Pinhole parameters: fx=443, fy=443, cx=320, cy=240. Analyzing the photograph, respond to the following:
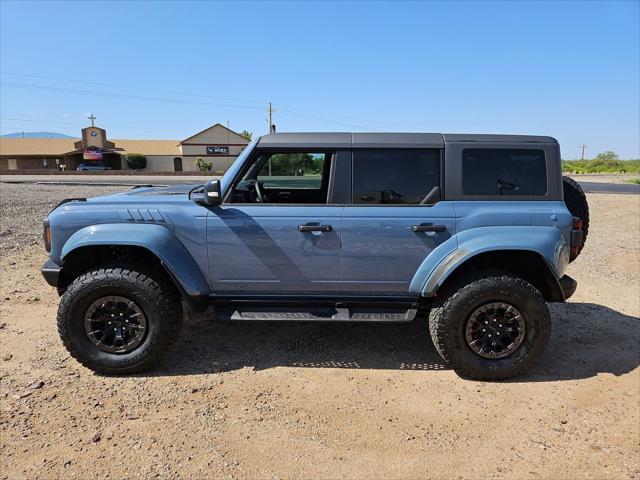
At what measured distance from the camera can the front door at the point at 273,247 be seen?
358 centimetres

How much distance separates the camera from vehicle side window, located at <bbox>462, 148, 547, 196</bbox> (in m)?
3.67

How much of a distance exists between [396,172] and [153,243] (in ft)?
6.78

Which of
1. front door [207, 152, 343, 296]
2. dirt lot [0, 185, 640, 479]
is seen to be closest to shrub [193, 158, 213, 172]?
dirt lot [0, 185, 640, 479]

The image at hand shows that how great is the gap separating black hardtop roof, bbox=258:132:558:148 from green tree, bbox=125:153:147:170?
56.2 m

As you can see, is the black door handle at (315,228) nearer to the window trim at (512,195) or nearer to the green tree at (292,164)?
the green tree at (292,164)

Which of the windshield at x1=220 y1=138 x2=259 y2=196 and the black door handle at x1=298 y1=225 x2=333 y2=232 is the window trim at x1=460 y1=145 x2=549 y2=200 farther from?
the windshield at x1=220 y1=138 x2=259 y2=196

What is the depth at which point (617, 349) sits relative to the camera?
4.21 metres

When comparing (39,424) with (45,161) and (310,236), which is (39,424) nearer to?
(310,236)

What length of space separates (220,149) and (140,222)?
190ft

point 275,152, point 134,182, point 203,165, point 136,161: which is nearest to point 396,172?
point 275,152

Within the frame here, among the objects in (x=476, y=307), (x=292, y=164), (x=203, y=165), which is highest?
(x=203, y=165)

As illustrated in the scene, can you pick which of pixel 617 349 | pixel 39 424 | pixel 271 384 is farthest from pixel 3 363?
pixel 617 349

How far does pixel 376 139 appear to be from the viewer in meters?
3.74

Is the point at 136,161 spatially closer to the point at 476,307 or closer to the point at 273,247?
the point at 273,247
